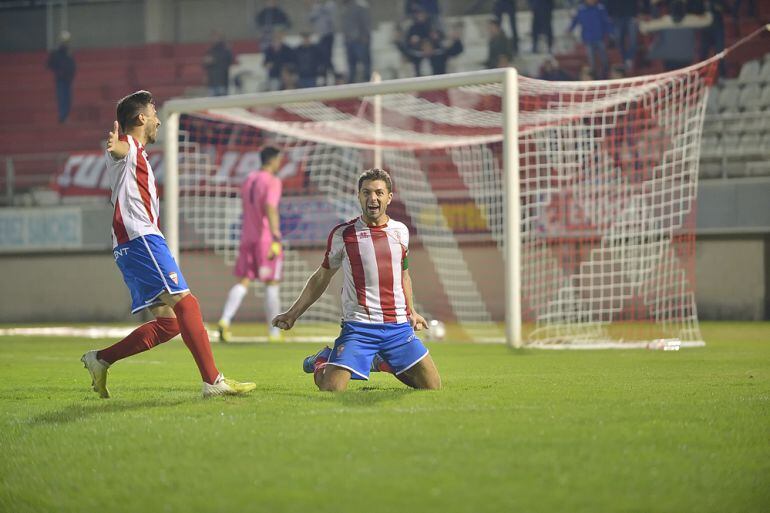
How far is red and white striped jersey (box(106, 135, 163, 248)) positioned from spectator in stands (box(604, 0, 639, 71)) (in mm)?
14552

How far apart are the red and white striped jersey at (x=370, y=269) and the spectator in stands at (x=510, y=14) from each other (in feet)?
48.6

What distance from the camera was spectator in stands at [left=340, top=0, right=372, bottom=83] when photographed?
21.7m

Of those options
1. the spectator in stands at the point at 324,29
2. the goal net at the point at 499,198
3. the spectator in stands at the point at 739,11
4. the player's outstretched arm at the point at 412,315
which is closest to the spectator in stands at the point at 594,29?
the spectator in stands at the point at 739,11

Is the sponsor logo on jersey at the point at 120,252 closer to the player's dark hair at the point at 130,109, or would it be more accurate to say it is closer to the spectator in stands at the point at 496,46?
the player's dark hair at the point at 130,109

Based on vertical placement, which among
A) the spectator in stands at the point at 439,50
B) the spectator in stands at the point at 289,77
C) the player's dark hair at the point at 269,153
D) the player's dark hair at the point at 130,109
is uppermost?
the spectator in stands at the point at 439,50

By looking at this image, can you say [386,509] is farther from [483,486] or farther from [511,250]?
[511,250]

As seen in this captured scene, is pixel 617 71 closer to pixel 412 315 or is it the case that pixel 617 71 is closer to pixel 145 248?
pixel 412 315

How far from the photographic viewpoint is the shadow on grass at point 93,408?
17.5ft

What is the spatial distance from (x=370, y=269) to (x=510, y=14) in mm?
15632

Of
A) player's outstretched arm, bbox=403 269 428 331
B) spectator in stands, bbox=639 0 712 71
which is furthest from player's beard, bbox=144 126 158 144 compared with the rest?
spectator in stands, bbox=639 0 712 71

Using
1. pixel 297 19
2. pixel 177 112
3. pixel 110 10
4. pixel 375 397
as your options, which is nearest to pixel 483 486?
pixel 375 397

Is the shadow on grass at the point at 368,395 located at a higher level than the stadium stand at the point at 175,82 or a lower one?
lower

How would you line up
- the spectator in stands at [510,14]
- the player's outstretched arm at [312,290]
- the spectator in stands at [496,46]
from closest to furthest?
1. the player's outstretched arm at [312,290]
2. the spectator in stands at [496,46]
3. the spectator in stands at [510,14]

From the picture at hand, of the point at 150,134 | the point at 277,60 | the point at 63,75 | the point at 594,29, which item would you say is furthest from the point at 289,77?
the point at 150,134
